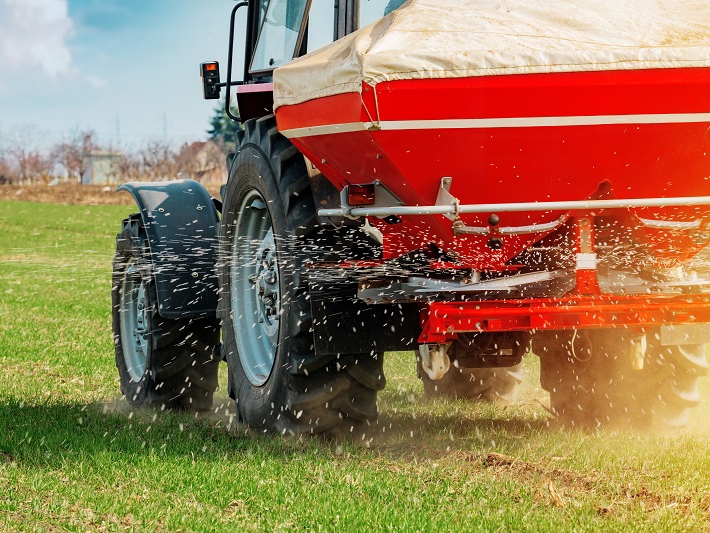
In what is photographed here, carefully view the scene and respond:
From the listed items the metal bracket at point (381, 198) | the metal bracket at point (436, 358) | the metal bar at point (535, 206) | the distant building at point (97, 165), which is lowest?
the distant building at point (97, 165)

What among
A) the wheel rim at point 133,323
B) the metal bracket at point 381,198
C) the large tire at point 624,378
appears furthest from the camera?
the wheel rim at point 133,323

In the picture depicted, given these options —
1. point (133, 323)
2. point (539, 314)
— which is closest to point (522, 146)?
point (539, 314)

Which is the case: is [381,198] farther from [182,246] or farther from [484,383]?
[484,383]

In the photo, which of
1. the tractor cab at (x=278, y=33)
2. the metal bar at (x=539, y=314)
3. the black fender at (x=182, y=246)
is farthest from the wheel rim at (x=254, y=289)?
the metal bar at (x=539, y=314)

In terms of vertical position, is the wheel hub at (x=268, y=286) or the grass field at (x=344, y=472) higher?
the wheel hub at (x=268, y=286)

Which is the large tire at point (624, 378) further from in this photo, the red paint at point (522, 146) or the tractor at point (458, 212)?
the red paint at point (522, 146)

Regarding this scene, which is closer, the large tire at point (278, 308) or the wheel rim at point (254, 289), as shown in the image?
the large tire at point (278, 308)

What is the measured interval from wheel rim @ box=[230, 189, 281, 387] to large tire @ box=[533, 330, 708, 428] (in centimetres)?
135

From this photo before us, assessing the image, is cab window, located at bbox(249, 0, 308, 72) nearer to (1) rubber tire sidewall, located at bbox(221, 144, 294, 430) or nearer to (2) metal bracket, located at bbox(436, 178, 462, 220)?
(1) rubber tire sidewall, located at bbox(221, 144, 294, 430)

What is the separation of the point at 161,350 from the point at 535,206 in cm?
295

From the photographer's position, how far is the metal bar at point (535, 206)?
153 inches

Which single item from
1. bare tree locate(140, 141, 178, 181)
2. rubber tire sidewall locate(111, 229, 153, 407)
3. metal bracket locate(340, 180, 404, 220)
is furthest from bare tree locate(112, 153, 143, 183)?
metal bracket locate(340, 180, 404, 220)

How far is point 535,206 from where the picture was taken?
3.97m

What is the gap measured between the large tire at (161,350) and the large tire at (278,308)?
81 cm
